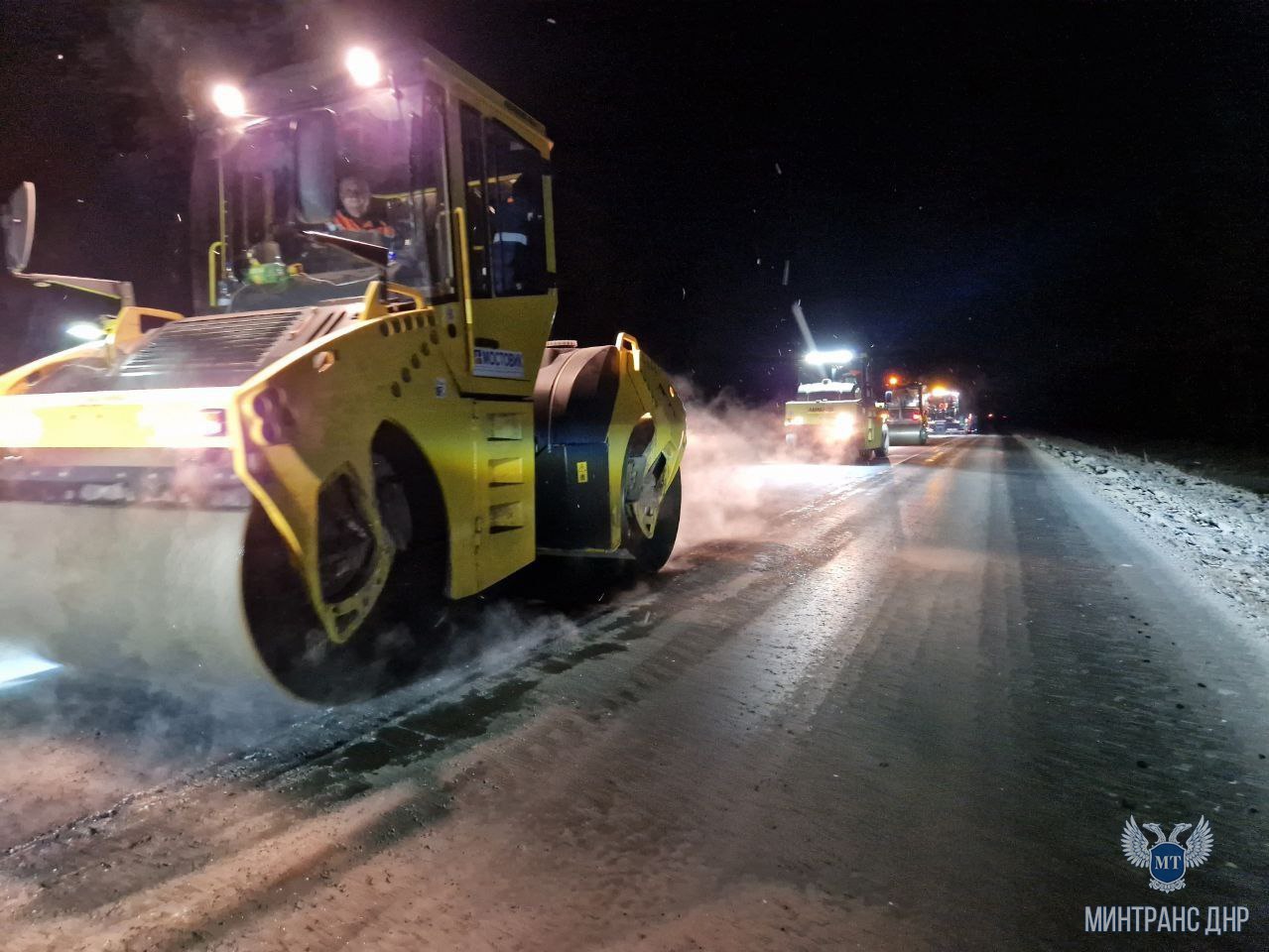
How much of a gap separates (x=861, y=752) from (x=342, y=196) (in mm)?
4028

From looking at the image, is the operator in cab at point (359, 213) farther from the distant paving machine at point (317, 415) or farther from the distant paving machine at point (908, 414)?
the distant paving machine at point (908, 414)

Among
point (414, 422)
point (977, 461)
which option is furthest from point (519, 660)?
point (977, 461)

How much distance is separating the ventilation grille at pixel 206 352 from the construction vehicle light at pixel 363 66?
1.40 meters

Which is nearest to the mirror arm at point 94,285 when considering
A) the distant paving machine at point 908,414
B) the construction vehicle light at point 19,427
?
the construction vehicle light at point 19,427

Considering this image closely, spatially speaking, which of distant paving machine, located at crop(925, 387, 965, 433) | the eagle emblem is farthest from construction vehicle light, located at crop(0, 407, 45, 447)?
distant paving machine, located at crop(925, 387, 965, 433)

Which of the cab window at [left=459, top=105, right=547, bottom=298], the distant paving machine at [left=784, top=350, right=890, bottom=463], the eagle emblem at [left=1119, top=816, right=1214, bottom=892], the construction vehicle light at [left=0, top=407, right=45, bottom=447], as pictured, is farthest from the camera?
the distant paving machine at [left=784, top=350, right=890, bottom=463]

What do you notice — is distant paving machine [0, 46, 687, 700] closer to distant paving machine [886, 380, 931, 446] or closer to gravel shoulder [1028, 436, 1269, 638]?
gravel shoulder [1028, 436, 1269, 638]

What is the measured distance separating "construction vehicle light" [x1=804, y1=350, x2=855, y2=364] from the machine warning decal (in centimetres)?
1992

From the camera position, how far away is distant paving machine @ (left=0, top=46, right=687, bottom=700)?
3.45 metres

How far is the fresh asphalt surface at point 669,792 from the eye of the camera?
101 inches

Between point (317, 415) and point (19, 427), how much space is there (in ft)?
4.99

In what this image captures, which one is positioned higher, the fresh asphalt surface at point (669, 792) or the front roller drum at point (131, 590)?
the front roller drum at point (131, 590)

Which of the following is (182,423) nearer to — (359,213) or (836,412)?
(359,213)

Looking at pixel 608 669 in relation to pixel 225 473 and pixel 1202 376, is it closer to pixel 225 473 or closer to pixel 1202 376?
pixel 225 473
